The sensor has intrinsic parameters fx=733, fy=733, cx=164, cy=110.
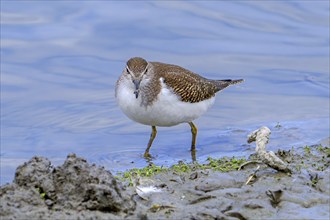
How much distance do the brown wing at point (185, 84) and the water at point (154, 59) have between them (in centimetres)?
89

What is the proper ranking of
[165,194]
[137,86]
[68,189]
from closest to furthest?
[68,189]
[165,194]
[137,86]

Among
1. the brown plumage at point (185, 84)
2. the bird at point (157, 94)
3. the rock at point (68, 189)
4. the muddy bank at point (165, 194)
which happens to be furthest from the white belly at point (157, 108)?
the rock at point (68, 189)

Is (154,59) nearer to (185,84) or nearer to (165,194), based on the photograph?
(185,84)

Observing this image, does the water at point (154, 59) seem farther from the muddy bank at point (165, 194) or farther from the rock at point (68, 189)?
the rock at point (68, 189)

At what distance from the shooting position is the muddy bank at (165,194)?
5.49 metres

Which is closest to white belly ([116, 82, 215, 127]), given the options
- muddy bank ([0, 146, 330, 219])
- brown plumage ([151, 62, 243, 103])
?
brown plumage ([151, 62, 243, 103])

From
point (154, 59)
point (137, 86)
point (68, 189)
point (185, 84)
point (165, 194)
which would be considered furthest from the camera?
point (154, 59)

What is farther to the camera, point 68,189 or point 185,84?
point 185,84

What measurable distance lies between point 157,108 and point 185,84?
2.31 ft

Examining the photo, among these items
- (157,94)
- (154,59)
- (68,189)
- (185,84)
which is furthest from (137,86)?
(154,59)

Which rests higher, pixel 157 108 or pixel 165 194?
pixel 157 108

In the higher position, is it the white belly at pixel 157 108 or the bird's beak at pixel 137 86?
the bird's beak at pixel 137 86

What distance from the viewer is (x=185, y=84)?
10.1m

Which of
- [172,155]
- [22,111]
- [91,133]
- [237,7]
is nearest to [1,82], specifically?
[22,111]
